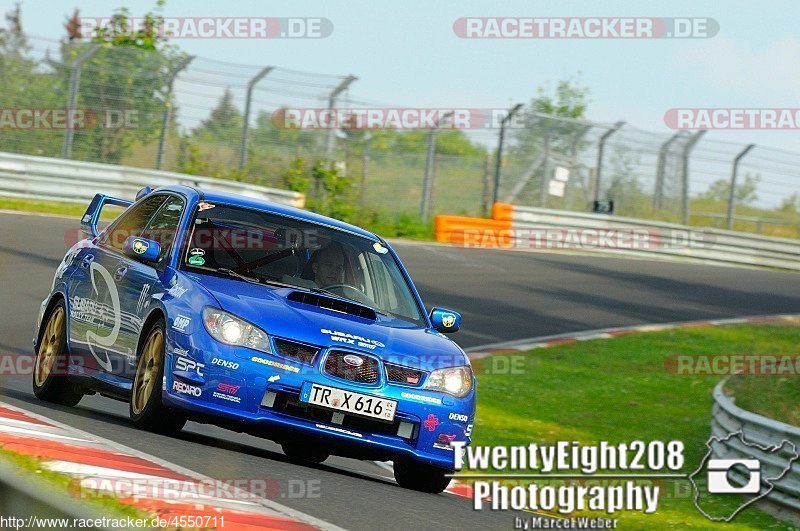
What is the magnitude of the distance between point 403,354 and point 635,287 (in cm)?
1542

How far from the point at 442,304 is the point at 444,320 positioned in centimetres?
933

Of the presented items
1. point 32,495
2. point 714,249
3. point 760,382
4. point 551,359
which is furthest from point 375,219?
point 32,495

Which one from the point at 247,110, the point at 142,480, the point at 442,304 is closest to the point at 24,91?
the point at 247,110

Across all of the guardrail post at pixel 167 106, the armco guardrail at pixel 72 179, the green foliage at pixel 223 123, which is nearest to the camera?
the armco guardrail at pixel 72 179

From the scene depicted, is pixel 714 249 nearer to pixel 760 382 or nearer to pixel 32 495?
pixel 760 382

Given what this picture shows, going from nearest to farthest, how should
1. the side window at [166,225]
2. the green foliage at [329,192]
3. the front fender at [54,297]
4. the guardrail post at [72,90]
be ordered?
the side window at [166,225] → the front fender at [54,297] → the guardrail post at [72,90] → the green foliage at [329,192]

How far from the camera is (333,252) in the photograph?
8734 mm

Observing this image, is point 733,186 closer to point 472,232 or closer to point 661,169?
point 661,169

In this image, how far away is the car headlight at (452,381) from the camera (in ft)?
25.3

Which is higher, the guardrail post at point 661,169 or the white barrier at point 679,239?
the guardrail post at point 661,169

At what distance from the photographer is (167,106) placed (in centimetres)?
2581

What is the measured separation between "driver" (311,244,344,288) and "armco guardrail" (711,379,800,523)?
320 centimetres

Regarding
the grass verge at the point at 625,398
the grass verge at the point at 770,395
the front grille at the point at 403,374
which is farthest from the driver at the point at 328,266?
the grass verge at the point at 770,395

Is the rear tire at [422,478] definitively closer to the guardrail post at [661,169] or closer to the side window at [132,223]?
the side window at [132,223]
